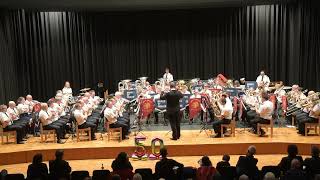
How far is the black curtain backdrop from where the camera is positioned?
878 inches

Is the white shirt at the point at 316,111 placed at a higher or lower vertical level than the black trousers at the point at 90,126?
higher

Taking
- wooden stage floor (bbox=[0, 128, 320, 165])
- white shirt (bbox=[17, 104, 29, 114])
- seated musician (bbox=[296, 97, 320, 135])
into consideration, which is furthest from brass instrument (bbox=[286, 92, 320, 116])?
white shirt (bbox=[17, 104, 29, 114])

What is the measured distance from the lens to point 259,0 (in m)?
20.3

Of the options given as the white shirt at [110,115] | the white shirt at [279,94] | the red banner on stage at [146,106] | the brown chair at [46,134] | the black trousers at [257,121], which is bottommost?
the brown chair at [46,134]

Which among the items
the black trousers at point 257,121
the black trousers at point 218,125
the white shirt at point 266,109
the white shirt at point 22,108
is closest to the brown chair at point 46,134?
the white shirt at point 22,108

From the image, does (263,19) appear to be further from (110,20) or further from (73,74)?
(73,74)

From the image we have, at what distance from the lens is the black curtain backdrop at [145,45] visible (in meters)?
22.3

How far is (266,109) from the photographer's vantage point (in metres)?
13.1

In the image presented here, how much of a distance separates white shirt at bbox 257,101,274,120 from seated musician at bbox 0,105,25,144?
25.8ft

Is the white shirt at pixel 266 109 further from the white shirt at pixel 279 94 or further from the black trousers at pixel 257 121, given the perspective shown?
the white shirt at pixel 279 94

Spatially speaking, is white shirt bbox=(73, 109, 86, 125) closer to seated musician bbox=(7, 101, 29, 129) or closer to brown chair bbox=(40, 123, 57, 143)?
brown chair bbox=(40, 123, 57, 143)

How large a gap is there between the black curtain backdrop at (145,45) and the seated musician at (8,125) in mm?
7771

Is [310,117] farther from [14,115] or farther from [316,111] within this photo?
[14,115]

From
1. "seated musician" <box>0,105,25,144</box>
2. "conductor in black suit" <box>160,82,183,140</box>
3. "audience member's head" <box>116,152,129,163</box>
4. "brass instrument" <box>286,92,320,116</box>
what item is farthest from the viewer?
"brass instrument" <box>286,92,320,116</box>
